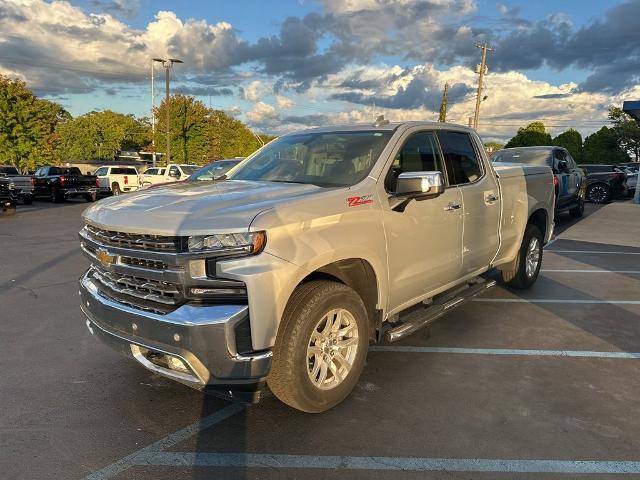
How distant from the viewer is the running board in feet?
13.1

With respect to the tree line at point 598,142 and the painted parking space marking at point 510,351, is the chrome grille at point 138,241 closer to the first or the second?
the painted parking space marking at point 510,351

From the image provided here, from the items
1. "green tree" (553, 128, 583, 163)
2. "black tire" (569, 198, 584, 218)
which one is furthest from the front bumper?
"green tree" (553, 128, 583, 163)

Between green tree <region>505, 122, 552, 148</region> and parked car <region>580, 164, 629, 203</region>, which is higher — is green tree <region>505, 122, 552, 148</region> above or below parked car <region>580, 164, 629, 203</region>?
above

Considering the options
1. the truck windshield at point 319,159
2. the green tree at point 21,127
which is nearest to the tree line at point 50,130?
the green tree at point 21,127

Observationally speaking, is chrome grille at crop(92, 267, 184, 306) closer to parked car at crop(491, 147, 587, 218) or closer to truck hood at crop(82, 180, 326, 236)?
truck hood at crop(82, 180, 326, 236)

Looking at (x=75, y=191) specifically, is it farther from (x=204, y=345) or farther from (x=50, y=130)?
(x=50, y=130)

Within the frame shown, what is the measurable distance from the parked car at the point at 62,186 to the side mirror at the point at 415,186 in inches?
921

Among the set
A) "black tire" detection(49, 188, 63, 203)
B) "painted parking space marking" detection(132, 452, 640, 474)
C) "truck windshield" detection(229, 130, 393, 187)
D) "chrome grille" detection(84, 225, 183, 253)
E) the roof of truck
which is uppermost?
the roof of truck

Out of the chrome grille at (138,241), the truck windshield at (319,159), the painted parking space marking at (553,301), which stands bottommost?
the painted parking space marking at (553,301)

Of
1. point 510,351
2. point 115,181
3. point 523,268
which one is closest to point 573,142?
point 115,181

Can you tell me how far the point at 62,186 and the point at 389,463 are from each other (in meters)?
24.3

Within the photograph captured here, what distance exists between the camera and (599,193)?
858 inches

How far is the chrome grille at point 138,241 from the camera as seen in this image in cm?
300

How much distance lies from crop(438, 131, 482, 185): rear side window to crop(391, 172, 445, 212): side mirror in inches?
39.5
